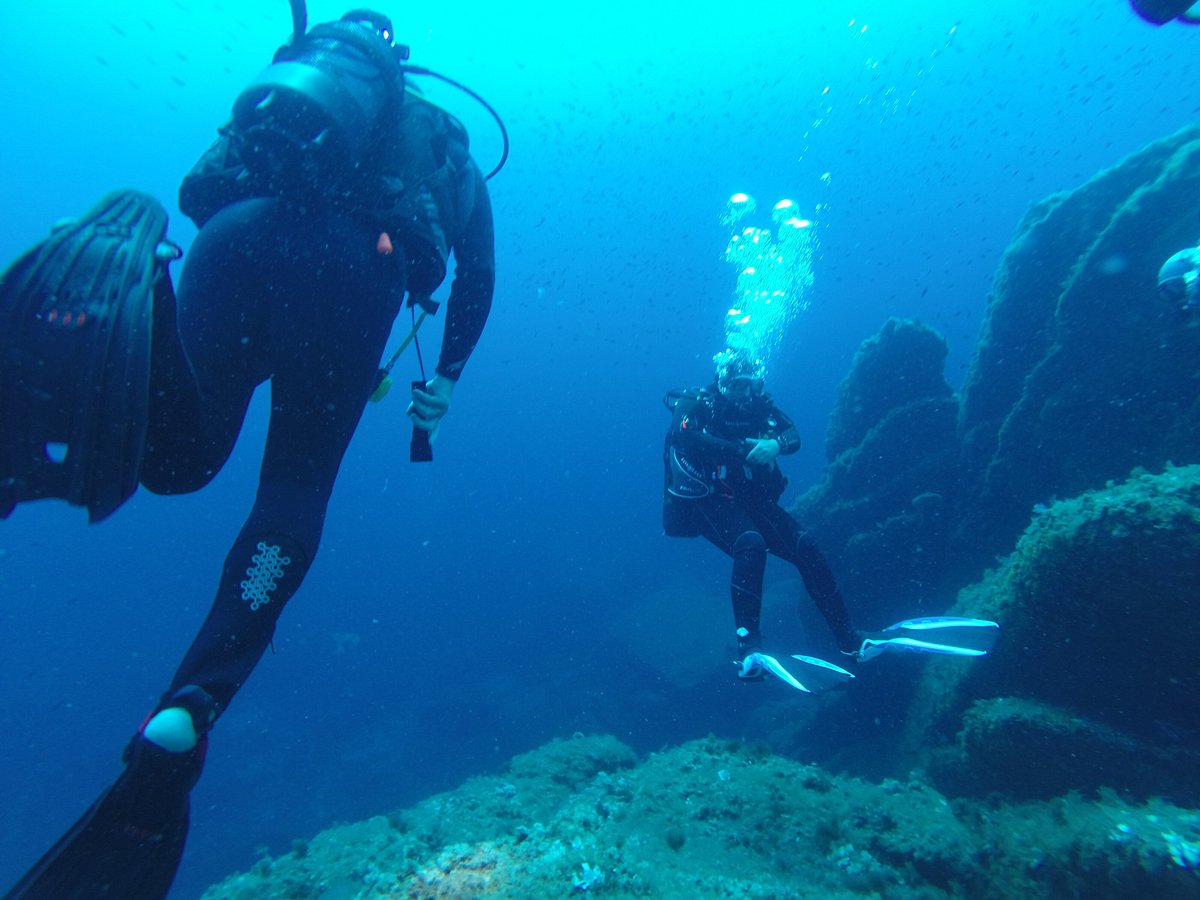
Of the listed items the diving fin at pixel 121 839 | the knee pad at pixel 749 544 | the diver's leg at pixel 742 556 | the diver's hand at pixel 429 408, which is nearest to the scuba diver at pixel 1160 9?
the diver's hand at pixel 429 408

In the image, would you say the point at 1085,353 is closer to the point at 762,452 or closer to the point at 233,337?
the point at 762,452

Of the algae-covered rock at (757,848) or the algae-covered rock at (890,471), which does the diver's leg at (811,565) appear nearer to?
the algae-covered rock at (757,848)

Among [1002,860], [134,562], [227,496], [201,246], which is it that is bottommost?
[1002,860]

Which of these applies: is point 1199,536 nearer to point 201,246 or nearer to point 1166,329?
point 1166,329

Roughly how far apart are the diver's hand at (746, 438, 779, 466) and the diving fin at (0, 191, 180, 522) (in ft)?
17.9

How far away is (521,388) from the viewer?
8450 cm

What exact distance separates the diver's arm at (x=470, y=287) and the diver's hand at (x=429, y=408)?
0.53 ft

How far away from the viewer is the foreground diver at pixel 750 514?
5547 mm

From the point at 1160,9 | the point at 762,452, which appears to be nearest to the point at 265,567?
the point at 1160,9

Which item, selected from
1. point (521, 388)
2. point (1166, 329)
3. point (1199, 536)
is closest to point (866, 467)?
point (1166, 329)

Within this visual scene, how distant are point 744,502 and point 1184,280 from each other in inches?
178

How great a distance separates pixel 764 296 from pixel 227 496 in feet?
220

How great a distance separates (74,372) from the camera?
1.39 metres

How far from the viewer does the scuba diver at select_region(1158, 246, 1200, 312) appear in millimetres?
5230
